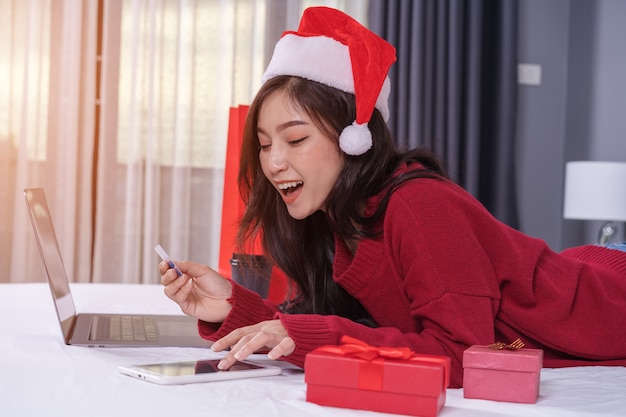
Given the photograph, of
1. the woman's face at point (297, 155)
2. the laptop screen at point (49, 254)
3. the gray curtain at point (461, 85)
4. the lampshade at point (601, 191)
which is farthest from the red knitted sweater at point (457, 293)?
the gray curtain at point (461, 85)

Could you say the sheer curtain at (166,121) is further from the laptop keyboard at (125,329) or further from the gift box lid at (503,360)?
the gift box lid at (503,360)

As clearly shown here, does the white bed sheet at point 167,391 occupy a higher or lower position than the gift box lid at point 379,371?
lower

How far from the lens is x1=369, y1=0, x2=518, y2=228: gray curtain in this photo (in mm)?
3959

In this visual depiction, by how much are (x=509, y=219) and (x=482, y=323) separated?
321 cm

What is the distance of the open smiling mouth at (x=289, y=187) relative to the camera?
1.34 m

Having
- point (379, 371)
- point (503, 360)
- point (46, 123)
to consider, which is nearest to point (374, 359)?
point (379, 371)

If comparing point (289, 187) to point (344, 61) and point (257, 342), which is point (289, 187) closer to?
point (344, 61)

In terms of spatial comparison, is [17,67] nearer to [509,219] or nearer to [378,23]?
[378,23]

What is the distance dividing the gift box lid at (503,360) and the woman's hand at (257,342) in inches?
8.7

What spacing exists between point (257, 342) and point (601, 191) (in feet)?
9.24

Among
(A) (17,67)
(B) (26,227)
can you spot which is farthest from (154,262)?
(A) (17,67)

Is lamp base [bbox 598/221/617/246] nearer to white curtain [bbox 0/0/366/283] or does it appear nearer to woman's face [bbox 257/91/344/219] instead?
white curtain [bbox 0/0/366/283]

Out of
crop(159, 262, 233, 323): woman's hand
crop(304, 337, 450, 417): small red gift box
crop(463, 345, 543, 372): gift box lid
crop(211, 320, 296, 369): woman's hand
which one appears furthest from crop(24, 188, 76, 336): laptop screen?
crop(463, 345, 543, 372): gift box lid

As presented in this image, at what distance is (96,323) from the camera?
1378mm
